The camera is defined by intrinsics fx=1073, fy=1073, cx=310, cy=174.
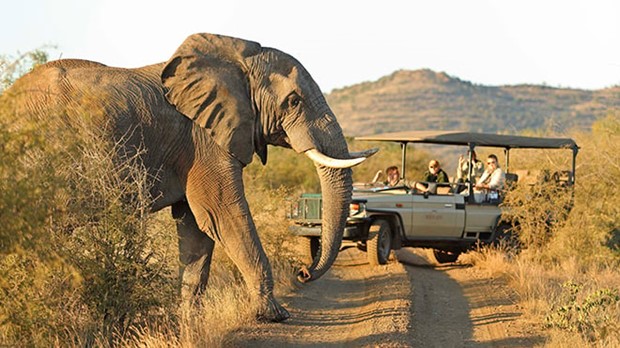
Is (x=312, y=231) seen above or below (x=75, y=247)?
below

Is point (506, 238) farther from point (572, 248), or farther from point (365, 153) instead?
point (365, 153)

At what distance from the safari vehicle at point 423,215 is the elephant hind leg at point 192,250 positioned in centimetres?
475

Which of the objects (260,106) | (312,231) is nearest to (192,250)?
(260,106)

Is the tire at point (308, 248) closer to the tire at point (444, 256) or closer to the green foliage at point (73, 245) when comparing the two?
the tire at point (444, 256)

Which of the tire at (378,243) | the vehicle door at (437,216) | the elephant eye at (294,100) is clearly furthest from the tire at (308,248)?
the elephant eye at (294,100)

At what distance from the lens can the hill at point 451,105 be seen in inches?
3652

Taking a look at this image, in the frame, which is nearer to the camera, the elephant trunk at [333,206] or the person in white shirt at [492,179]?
the elephant trunk at [333,206]

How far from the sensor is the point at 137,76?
37.0 ft

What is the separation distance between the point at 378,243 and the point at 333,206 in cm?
521

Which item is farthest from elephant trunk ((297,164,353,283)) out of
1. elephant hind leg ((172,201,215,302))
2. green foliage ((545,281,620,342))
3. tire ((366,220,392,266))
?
tire ((366,220,392,266))

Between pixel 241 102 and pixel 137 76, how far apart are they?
3.68ft

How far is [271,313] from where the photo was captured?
1102 centimetres

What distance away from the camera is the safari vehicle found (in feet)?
54.7

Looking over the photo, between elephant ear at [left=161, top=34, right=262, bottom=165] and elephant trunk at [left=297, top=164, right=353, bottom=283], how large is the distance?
887 mm
